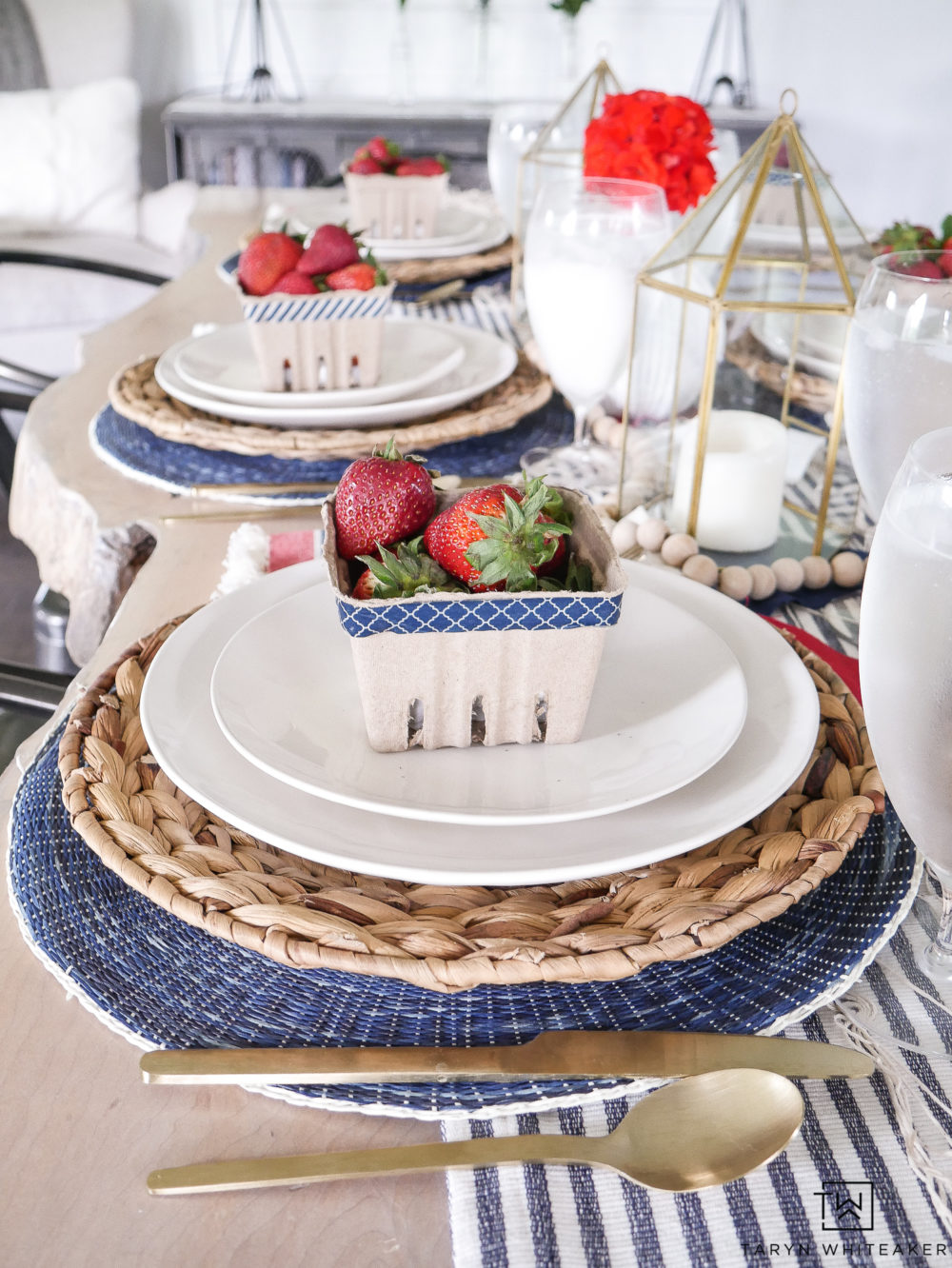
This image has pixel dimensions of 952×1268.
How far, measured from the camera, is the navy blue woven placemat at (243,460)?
0.88m

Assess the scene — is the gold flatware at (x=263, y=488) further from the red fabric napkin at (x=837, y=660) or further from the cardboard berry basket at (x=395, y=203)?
the cardboard berry basket at (x=395, y=203)

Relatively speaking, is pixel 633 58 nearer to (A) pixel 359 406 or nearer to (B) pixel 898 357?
(A) pixel 359 406

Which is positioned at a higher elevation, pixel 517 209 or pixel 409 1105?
pixel 517 209

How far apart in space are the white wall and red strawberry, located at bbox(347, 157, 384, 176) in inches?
93.6

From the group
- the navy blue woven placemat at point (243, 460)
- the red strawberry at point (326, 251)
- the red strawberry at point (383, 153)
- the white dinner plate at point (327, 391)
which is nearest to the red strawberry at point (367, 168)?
the red strawberry at point (383, 153)

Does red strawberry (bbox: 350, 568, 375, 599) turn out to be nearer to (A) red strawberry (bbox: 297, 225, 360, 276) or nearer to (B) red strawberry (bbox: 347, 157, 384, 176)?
(A) red strawberry (bbox: 297, 225, 360, 276)

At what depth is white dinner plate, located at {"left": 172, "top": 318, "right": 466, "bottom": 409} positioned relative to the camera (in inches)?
36.0

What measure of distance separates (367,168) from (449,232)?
0.56 feet

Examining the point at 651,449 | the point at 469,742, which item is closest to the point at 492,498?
the point at 469,742

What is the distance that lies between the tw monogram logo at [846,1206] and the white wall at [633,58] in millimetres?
3608

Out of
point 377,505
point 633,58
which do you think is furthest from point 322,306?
point 633,58

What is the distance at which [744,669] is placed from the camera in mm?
559

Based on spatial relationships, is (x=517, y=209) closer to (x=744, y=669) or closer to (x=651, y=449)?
(x=651, y=449)

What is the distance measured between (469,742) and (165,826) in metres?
0.14
